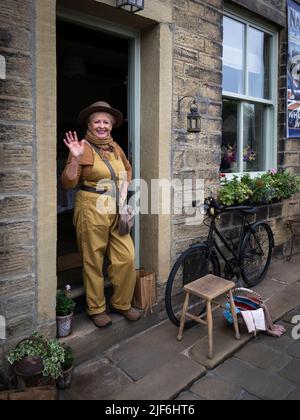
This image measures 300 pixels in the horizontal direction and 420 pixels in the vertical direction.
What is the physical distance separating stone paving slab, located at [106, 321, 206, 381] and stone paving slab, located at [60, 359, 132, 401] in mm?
83

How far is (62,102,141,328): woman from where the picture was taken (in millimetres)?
3268

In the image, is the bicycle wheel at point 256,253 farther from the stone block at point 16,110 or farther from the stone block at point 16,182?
the stone block at point 16,110

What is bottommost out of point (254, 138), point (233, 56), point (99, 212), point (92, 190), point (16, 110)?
point (99, 212)

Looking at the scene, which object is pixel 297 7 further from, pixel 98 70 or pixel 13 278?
pixel 13 278

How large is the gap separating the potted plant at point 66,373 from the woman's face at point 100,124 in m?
1.74

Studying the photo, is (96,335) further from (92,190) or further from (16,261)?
(92,190)

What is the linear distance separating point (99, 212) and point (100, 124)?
732mm

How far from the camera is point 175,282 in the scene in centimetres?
391

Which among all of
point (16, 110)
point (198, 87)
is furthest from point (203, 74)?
point (16, 110)

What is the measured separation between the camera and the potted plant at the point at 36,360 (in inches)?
101

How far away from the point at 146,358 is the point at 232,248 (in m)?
1.73

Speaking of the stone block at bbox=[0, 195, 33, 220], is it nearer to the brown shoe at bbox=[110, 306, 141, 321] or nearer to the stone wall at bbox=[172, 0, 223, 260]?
the brown shoe at bbox=[110, 306, 141, 321]

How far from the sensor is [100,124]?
10.8 ft

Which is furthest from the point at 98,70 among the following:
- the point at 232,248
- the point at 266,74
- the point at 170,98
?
the point at 232,248
